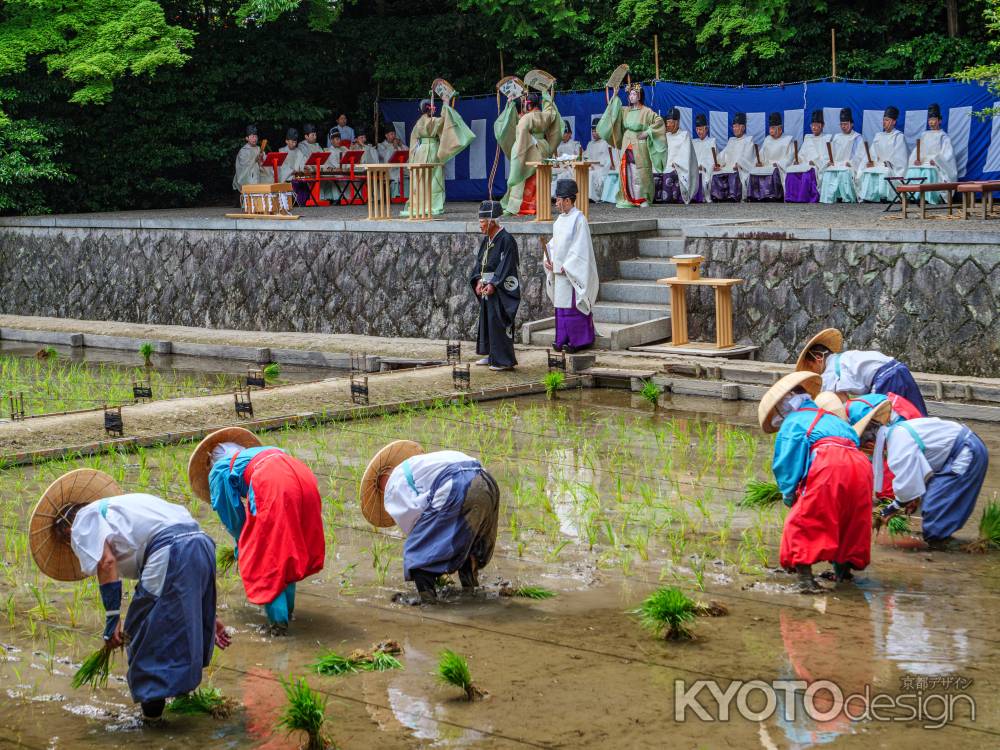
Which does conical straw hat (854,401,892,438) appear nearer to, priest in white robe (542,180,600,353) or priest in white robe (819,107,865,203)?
priest in white robe (542,180,600,353)

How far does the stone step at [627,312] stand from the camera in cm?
1398

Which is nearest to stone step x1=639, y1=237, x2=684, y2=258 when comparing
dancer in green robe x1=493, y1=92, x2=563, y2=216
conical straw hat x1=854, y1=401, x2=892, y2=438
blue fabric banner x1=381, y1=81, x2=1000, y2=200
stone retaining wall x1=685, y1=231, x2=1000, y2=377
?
stone retaining wall x1=685, y1=231, x2=1000, y2=377

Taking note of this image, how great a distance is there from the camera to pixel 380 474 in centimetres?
653

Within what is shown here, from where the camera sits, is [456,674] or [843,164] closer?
[456,674]

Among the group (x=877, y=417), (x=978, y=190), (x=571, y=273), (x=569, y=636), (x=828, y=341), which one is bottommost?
(x=569, y=636)

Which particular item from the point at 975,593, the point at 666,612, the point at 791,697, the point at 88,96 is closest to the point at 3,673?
the point at 666,612

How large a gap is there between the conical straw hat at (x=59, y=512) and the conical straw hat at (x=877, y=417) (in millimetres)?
3965

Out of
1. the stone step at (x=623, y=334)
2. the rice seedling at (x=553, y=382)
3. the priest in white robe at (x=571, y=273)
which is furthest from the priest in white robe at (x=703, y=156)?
the rice seedling at (x=553, y=382)

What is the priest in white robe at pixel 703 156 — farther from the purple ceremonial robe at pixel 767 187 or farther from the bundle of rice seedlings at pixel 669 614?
the bundle of rice seedlings at pixel 669 614

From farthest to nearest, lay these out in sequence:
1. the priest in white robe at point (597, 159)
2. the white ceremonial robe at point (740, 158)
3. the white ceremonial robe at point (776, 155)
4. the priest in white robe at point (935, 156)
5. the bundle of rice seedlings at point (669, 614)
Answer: the priest in white robe at point (597, 159), the white ceremonial robe at point (740, 158), the white ceremonial robe at point (776, 155), the priest in white robe at point (935, 156), the bundle of rice seedlings at point (669, 614)

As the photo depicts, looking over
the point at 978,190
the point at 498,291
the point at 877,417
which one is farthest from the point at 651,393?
the point at 978,190

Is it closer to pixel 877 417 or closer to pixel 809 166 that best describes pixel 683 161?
pixel 809 166

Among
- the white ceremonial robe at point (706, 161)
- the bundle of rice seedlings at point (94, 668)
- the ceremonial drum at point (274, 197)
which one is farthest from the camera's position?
the white ceremonial robe at point (706, 161)

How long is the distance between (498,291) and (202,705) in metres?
8.04
